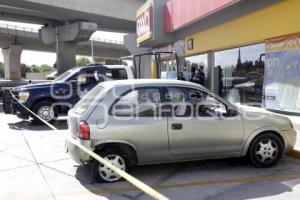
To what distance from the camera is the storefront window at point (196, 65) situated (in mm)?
17406

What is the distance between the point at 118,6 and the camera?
32906 mm

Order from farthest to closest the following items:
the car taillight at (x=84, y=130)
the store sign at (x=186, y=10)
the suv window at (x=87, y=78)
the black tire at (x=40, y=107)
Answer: the store sign at (x=186, y=10), the suv window at (x=87, y=78), the black tire at (x=40, y=107), the car taillight at (x=84, y=130)

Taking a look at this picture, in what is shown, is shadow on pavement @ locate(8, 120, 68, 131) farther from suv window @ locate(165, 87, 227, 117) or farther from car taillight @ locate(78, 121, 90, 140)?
suv window @ locate(165, 87, 227, 117)

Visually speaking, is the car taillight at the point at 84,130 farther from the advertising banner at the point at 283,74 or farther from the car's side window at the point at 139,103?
the advertising banner at the point at 283,74

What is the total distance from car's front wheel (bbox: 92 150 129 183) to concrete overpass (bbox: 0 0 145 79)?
22.5 meters

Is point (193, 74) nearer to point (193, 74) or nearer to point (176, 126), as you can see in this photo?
point (193, 74)

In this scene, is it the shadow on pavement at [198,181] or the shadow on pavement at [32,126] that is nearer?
the shadow on pavement at [198,181]

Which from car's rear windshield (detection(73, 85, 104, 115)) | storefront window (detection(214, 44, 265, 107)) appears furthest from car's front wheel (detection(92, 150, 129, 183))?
storefront window (detection(214, 44, 265, 107))

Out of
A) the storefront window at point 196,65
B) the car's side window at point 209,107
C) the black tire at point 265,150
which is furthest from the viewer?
the storefront window at point 196,65

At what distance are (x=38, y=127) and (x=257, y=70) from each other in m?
7.55

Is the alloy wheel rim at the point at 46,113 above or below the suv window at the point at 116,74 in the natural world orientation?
below

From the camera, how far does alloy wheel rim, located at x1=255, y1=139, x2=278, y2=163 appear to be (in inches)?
256

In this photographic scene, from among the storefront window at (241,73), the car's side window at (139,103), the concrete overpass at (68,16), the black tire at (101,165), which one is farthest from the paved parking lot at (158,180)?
the concrete overpass at (68,16)

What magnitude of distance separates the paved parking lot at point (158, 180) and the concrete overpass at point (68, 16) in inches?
838
